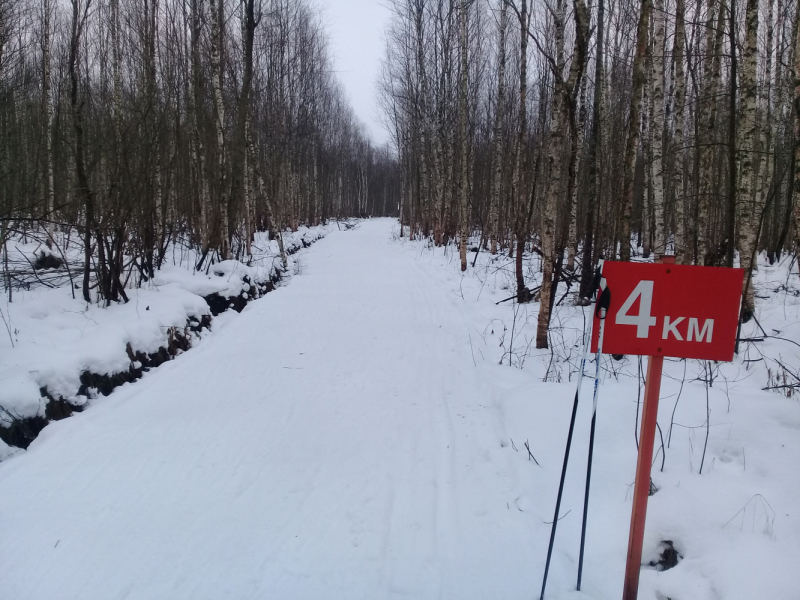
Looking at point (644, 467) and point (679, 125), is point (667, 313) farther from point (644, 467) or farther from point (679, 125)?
point (679, 125)

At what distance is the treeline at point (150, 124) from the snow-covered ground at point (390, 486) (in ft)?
7.73

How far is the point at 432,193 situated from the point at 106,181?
1664 centimetres

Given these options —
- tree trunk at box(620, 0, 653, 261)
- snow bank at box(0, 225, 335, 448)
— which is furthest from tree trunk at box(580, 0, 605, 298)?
snow bank at box(0, 225, 335, 448)

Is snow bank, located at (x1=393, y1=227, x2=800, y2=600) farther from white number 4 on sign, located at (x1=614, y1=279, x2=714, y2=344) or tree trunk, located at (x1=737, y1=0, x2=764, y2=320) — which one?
tree trunk, located at (x1=737, y1=0, x2=764, y2=320)

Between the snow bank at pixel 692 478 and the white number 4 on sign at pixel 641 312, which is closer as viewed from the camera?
the white number 4 on sign at pixel 641 312

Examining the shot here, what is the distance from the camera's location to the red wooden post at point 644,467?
6.26 ft

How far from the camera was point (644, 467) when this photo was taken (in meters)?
1.95

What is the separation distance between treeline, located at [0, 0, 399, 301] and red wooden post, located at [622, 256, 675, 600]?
188 inches

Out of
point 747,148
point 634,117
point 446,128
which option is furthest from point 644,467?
point 446,128

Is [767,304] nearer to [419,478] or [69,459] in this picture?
[419,478]

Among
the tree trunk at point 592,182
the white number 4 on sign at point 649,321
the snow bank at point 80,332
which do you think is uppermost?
the tree trunk at point 592,182

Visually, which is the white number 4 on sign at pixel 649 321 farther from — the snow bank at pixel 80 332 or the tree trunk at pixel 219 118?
the tree trunk at pixel 219 118

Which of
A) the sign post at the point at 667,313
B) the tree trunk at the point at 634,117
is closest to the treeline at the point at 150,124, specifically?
the sign post at the point at 667,313

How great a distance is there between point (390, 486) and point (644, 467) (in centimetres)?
173
